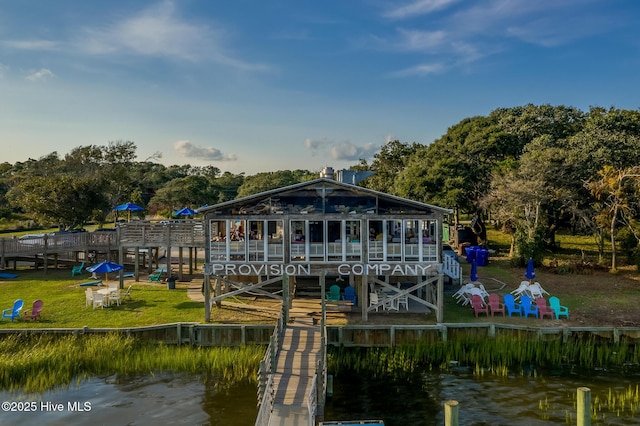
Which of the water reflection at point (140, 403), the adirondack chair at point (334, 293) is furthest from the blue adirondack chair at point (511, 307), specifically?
the water reflection at point (140, 403)

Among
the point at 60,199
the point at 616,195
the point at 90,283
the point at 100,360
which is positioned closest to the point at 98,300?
the point at 90,283

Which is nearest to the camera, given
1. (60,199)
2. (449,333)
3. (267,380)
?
(267,380)

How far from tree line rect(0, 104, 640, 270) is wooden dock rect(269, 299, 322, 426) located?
20144 millimetres

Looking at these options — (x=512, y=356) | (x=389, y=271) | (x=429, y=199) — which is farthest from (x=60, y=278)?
(x=429, y=199)

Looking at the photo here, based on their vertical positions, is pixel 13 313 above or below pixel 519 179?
below

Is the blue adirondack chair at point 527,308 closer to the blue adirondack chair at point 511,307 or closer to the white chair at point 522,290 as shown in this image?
the blue adirondack chair at point 511,307

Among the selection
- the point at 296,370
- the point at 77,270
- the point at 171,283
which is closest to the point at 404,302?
the point at 296,370

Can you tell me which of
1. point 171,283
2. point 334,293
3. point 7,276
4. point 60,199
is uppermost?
point 60,199

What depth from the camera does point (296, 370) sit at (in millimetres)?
14711

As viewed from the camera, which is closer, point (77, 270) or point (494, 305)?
point (494, 305)

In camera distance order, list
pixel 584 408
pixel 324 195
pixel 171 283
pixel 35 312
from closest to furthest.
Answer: pixel 584 408 → pixel 324 195 → pixel 35 312 → pixel 171 283

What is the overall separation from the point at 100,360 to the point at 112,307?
571cm

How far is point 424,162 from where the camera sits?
44.7 meters

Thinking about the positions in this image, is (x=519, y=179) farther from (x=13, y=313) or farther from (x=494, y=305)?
(x=13, y=313)
